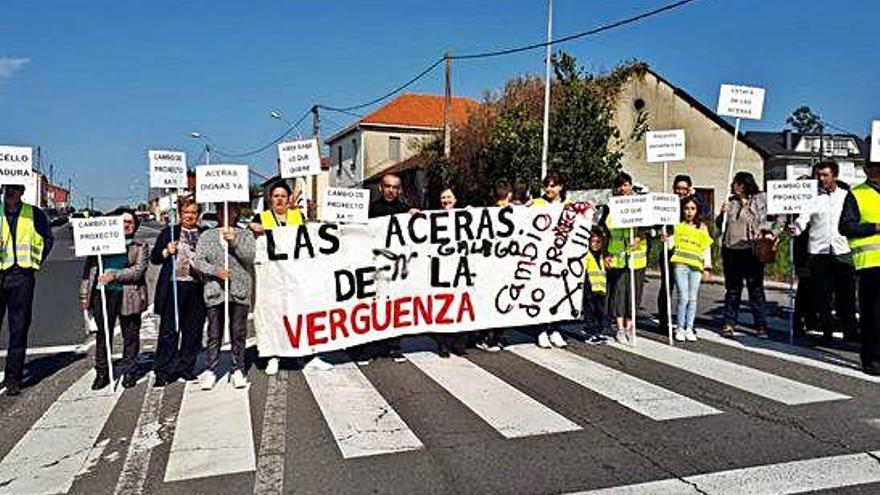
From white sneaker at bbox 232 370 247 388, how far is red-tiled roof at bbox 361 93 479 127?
50477mm

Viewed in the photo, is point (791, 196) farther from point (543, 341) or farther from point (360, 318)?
point (360, 318)

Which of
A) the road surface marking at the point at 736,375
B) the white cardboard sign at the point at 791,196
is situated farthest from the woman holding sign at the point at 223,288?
the white cardboard sign at the point at 791,196

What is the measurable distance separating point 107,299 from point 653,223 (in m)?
5.75

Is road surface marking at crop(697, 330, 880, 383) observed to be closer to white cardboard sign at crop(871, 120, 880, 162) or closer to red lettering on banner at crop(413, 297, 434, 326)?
white cardboard sign at crop(871, 120, 880, 162)

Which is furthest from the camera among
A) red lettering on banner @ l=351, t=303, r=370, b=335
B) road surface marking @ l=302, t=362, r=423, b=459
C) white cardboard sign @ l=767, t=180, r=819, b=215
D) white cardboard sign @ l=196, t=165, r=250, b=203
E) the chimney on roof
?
the chimney on roof

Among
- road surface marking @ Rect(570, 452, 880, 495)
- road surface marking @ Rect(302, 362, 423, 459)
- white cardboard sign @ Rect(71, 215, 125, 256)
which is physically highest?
white cardboard sign @ Rect(71, 215, 125, 256)

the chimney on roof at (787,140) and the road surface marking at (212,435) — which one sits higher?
the chimney on roof at (787,140)

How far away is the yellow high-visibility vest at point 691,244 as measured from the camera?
9.30 m

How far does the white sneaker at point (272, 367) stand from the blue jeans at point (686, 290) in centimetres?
477

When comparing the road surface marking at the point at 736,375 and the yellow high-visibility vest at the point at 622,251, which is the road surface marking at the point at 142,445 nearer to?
the road surface marking at the point at 736,375

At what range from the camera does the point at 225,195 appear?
25.2 feet

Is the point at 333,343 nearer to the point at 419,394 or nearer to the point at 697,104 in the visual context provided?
the point at 419,394

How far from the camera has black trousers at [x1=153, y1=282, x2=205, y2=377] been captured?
7414 mm

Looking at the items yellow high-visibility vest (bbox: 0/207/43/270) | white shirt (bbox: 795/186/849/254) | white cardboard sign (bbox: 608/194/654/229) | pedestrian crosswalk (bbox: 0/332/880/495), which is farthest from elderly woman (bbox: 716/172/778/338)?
yellow high-visibility vest (bbox: 0/207/43/270)
